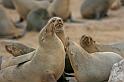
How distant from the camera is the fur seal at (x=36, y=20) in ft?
39.1

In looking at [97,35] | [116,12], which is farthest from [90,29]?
[116,12]

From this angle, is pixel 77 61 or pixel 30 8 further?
pixel 30 8

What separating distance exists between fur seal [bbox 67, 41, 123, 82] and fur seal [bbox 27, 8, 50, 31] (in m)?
7.08

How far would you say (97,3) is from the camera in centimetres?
1358

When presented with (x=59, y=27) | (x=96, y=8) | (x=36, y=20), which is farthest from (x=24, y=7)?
(x=59, y=27)

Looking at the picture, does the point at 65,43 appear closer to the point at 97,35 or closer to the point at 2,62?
the point at 2,62

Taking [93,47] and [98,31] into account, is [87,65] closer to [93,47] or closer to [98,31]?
[93,47]

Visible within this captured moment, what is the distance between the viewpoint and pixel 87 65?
15.8 ft

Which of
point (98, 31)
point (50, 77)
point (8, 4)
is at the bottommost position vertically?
point (98, 31)

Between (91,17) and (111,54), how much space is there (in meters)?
8.81

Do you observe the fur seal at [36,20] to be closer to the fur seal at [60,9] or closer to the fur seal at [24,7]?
the fur seal at [60,9]

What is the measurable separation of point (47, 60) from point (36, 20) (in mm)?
7445

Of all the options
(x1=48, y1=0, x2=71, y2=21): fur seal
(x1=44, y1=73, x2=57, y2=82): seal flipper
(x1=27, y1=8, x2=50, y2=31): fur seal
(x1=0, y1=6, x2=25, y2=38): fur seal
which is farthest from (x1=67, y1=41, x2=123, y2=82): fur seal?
(x1=48, y1=0, x2=71, y2=21): fur seal

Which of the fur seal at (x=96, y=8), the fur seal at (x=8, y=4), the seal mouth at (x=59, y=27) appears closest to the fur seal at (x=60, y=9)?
the fur seal at (x=96, y=8)
